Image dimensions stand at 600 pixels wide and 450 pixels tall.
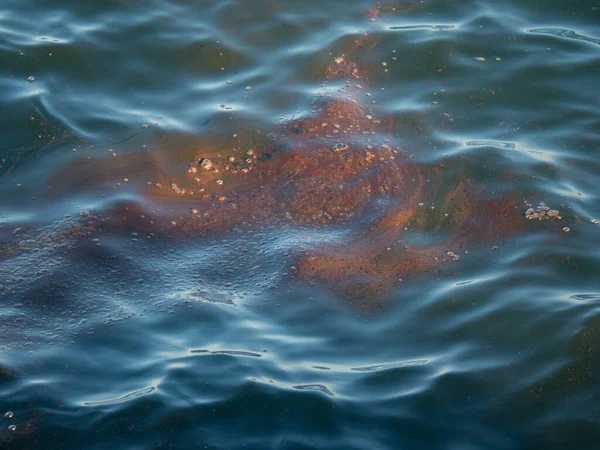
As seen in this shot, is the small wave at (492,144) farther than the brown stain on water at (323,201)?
→ Yes

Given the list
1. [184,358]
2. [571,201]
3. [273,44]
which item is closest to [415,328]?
[184,358]

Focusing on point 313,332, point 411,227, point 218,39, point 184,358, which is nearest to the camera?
point 184,358

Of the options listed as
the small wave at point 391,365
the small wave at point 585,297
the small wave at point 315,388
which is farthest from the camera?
the small wave at point 585,297

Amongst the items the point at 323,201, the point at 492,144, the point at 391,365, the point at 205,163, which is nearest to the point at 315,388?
the point at 391,365

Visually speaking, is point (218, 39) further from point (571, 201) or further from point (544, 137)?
point (571, 201)

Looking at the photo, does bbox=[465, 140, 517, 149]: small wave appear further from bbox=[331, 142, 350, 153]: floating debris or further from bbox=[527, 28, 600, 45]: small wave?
bbox=[527, 28, 600, 45]: small wave

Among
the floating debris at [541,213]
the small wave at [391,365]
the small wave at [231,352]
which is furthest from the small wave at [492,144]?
the small wave at [231,352]

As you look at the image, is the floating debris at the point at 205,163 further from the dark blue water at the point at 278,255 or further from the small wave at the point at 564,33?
the small wave at the point at 564,33
